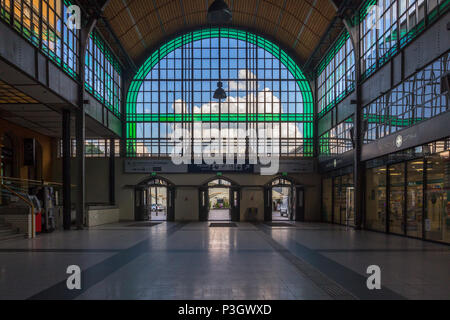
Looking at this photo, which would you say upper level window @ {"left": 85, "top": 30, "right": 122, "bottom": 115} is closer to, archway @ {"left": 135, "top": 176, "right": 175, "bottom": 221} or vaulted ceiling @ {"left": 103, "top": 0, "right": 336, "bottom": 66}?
vaulted ceiling @ {"left": 103, "top": 0, "right": 336, "bottom": 66}

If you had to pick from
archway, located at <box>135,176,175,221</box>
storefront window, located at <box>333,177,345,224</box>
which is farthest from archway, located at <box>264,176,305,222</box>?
archway, located at <box>135,176,175,221</box>

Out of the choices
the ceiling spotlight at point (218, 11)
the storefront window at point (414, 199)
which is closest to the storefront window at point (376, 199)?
the storefront window at point (414, 199)

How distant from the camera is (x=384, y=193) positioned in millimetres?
18375

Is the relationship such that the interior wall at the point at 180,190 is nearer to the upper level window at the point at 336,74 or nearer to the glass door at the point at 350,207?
the glass door at the point at 350,207

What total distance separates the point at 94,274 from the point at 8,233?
9111 mm

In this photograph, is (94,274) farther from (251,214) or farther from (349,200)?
(251,214)

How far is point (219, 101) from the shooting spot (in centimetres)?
3097

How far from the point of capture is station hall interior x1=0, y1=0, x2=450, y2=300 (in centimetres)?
911

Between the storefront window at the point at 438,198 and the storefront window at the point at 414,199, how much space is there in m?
0.56

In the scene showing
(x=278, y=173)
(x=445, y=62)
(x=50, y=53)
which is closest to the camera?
(x=445, y=62)

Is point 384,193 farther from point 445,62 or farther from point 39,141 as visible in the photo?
point 39,141

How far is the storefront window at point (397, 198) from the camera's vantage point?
54.6 feet

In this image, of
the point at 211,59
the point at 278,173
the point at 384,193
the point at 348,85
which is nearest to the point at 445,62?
the point at 384,193
